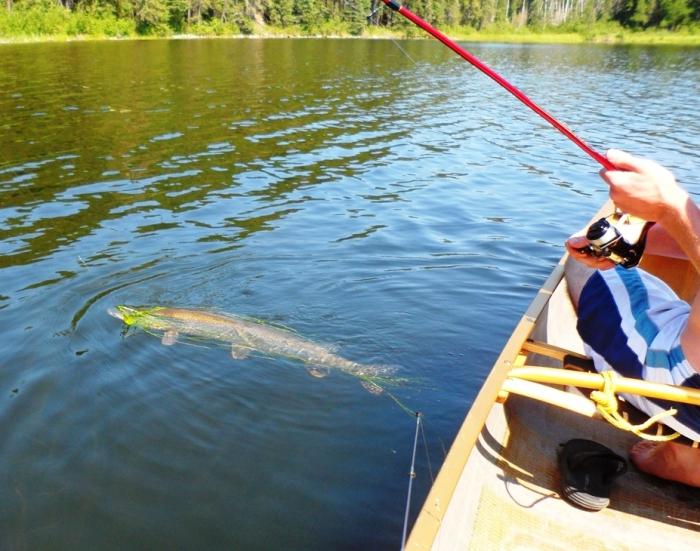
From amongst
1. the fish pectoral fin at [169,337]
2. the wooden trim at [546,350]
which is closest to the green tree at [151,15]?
the fish pectoral fin at [169,337]

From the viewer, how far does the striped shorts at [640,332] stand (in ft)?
11.5

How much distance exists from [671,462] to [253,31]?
83914mm

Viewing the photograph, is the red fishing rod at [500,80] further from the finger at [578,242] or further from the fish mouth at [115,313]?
the fish mouth at [115,313]

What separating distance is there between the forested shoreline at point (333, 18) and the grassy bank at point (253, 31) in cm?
11

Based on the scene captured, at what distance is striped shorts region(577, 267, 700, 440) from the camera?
350 cm

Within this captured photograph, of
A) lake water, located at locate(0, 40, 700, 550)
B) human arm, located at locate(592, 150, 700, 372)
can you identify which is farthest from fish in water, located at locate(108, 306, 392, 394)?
human arm, located at locate(592, 150, 700, 372)

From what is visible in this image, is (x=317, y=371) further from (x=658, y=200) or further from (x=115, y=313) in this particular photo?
(x=658, y=200)

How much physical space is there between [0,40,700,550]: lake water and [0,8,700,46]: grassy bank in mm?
38230

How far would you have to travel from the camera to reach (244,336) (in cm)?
661

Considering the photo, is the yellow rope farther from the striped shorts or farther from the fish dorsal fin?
the fish dorsal fin

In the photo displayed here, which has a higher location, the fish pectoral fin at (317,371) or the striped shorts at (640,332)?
the striped shorts at (640,332)

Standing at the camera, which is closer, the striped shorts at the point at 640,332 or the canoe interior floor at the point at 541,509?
the striped shorts at the point at 640,332

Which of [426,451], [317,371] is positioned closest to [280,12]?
[317,371]

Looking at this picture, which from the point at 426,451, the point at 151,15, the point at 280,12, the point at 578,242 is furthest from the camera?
the point at 280,12
